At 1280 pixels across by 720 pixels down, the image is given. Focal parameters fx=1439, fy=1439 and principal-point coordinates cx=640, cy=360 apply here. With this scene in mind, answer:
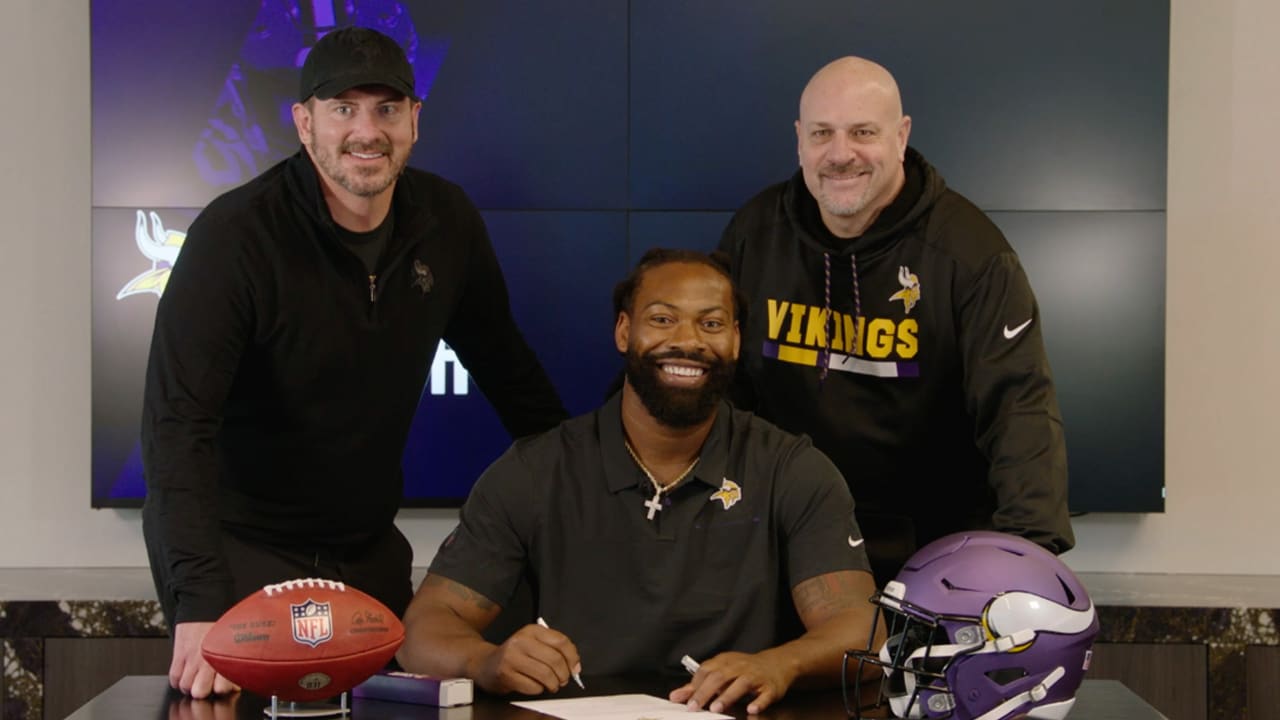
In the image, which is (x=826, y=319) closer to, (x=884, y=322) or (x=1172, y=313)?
(x=884, y=322)

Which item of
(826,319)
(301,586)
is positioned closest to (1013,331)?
(826,319)

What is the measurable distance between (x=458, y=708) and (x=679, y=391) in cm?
74

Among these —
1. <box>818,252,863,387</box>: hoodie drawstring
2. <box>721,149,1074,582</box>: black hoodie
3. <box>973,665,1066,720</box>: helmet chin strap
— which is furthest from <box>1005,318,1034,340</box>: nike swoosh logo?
<box>973,665,1066,720</box>: helmet chin strap

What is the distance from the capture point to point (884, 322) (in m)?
2.96

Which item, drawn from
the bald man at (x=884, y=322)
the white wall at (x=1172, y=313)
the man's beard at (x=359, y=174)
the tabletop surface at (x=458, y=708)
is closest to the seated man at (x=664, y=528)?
the tabletop surface at (x=458, y=708)

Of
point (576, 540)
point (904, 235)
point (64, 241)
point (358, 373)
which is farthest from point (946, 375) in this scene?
point (64, 241)

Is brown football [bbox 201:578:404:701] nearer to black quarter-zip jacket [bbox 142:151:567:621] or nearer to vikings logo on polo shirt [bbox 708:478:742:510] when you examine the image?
black quarter-zip jacket [bbox 142:151:567:621]

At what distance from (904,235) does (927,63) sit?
112cm

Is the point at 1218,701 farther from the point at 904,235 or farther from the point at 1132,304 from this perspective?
the point at 904,235

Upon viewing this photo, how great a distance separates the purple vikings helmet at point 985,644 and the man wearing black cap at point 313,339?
1200 millimetres

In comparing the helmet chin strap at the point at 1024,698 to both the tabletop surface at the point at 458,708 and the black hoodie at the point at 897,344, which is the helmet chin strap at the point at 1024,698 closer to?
the tabletop surface at the point at 458,708

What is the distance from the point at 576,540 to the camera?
8.18 ft

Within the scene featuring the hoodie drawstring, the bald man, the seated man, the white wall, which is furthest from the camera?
the white wall

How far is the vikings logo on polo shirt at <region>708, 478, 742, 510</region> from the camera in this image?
2.51 m
